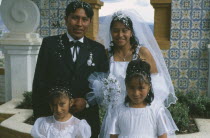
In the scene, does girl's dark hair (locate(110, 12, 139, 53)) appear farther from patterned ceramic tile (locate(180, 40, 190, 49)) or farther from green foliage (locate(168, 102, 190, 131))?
patterned ceramic tile (locate(180, 40, 190, 49))

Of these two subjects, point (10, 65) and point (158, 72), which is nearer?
point (158, 72)

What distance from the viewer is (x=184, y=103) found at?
4.93 metres

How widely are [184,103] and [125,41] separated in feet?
9.01

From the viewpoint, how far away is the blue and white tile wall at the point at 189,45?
5.64 meters

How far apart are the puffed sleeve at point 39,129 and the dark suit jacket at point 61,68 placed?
14 cm

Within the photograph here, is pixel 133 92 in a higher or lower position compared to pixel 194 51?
lower

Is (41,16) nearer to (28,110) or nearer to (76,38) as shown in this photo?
(28,110)

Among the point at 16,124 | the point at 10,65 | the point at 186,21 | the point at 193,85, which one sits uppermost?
the point at 186,21

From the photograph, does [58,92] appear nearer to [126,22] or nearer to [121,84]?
[121,84]

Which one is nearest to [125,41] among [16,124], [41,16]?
[16,124]

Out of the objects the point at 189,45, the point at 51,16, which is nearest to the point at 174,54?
the point at 189,45

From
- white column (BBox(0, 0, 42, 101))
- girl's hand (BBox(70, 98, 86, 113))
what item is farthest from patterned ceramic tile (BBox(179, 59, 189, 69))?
girl's hand (BBox(70, 98, 86, 113))

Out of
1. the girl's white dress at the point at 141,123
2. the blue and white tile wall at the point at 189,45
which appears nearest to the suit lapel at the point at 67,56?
the girl's white dress at the point at 141,123

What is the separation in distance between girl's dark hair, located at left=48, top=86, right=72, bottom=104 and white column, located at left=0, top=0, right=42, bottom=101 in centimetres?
339
